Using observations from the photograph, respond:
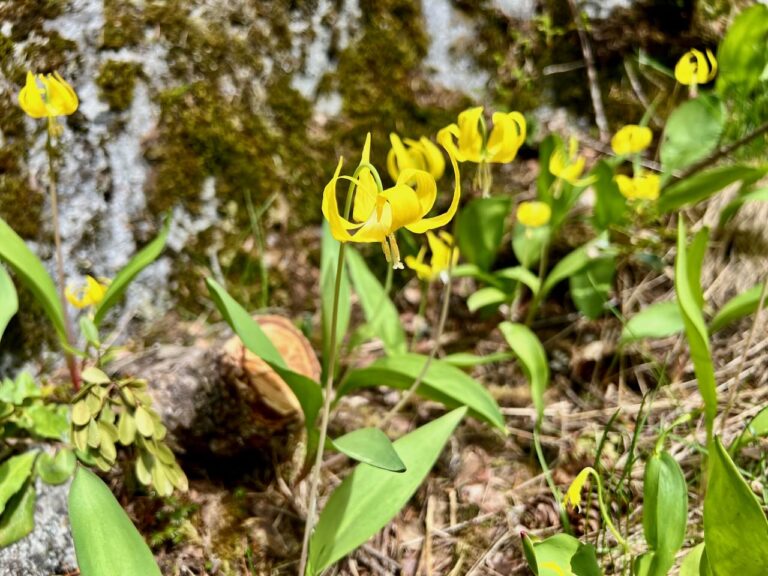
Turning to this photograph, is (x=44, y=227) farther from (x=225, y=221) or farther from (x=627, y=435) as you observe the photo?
(x=627, y=435)

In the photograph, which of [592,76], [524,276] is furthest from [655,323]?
[592,76]

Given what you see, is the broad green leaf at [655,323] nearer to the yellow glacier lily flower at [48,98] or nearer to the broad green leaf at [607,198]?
the broad green leaf at [607,198]

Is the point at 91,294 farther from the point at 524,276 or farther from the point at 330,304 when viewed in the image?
the point at 524,276

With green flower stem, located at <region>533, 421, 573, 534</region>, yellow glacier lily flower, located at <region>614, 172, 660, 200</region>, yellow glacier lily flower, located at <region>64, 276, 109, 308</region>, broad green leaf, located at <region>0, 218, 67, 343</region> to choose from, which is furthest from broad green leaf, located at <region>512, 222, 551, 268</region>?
broad green leaf, located at <region>0, 218, 67, 343</region>

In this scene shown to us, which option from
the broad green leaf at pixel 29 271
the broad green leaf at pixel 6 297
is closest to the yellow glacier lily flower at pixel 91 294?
the broad green leaf at pixel 29 271

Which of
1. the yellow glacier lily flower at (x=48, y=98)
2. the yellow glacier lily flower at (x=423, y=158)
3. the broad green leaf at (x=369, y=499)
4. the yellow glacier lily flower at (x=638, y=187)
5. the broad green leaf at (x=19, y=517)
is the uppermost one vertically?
Result: the yellow glacier lily flower at (x=48, y=98)
